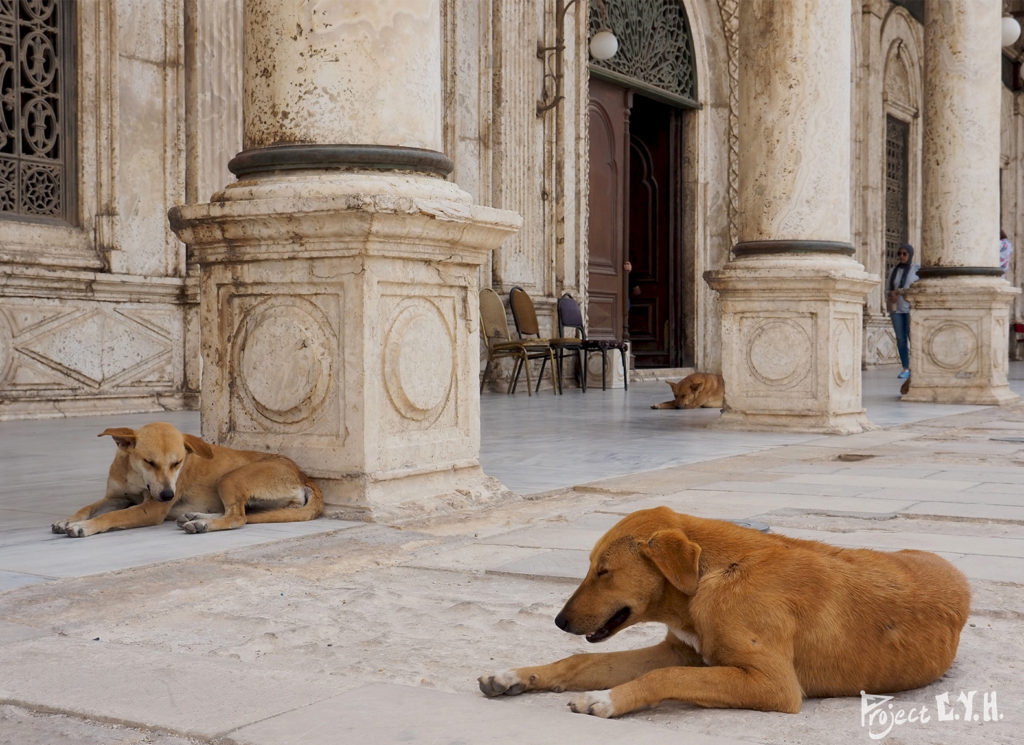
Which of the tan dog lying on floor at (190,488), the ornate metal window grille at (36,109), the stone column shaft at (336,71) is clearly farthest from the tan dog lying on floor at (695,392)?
the tan dog lying on floor at (190,488)

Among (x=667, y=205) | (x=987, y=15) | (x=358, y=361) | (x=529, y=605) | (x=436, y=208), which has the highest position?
(x=987, y=15)

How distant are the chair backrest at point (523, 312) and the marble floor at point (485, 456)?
736 mm

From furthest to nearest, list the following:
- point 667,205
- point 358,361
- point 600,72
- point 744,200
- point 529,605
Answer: point 667,205 → point 600,72 → point 744,200 → point 358,361 → point 529,605

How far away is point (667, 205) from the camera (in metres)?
18.3

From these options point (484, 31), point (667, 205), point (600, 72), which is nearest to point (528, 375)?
point (484, 31)

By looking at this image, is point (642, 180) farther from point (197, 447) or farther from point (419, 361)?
point (197, 447)

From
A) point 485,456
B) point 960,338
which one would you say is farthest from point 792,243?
point 960,338

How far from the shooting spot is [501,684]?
2.42 meters

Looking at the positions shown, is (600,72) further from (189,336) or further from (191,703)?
(191,703)

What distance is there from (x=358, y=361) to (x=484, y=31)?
939 centimetres

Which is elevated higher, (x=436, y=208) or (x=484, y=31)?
(x=484, y=31)

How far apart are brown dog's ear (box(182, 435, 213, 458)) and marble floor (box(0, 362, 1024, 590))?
0.28 m

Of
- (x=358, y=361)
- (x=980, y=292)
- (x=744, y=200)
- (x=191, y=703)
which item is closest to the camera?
(x=191, y=703)

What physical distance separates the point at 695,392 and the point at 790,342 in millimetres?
2818
